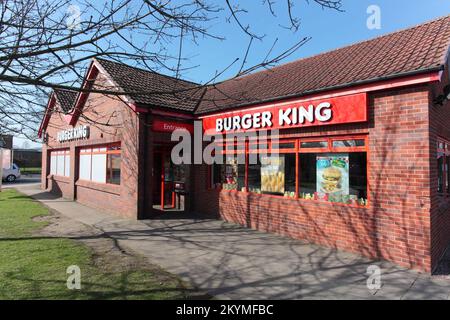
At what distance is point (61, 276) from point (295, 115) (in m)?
5.86

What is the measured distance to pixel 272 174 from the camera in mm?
8547

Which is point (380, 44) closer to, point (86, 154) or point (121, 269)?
point (121, 269)

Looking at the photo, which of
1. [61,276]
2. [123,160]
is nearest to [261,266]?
[61,276]

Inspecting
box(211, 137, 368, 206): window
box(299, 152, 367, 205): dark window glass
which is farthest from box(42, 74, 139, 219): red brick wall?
box(299, 152, 367, 205): dark window glass

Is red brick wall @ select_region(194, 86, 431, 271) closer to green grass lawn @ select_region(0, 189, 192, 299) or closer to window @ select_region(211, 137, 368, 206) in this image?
window @ select_region(211, 137, 368, 206)

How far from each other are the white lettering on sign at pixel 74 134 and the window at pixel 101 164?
2.15ft

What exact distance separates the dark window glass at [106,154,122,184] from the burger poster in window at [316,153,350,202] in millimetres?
6940

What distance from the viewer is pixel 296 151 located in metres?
7.82

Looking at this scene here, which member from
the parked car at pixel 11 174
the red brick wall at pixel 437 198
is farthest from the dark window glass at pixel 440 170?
the parked car at pixel 11 174

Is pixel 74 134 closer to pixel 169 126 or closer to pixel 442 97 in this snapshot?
pixel 169 126

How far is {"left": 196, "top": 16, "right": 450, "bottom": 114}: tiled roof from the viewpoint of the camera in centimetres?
607

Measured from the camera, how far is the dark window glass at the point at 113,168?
11234 millimetres
